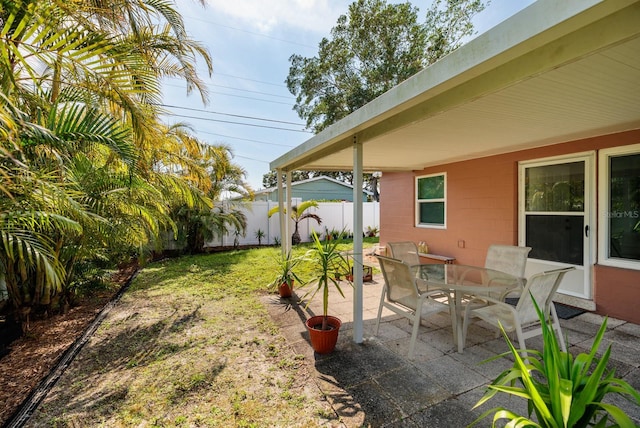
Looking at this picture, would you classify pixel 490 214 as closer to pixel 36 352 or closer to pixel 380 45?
pixel 36 352

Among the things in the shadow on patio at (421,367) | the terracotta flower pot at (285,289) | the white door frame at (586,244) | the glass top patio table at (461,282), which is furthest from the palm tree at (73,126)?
the white door frame at (586,244)

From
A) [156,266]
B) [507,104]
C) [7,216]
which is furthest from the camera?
[156,266]

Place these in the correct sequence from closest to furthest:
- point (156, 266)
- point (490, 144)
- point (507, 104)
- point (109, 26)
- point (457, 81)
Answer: point (457, 81)
point (507, 104)
point (109, 26)
point (490, 144)
point (156, 266)

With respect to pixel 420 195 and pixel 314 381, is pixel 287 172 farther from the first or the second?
pixel 314 381

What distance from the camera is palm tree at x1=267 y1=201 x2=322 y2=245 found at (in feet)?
35.0

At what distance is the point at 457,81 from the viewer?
179cm

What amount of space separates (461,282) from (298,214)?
815 cm

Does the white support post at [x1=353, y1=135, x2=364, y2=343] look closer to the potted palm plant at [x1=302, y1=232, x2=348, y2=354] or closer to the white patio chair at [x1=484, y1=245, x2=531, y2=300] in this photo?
the potted palm plant at [x1=302, y1=232, x2=348, y2=354]

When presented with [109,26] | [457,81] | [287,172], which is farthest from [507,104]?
[109,26]

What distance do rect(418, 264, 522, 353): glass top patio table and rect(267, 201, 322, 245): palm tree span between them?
7.09 metres

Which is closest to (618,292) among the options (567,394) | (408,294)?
(408,294)

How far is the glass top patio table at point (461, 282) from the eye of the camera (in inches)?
119

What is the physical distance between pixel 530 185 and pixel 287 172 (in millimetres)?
4241

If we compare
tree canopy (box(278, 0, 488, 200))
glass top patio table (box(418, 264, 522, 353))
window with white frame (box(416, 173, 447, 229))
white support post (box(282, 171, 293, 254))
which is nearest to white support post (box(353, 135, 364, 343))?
glass top patio table (box(418, 264, 522, 353))
